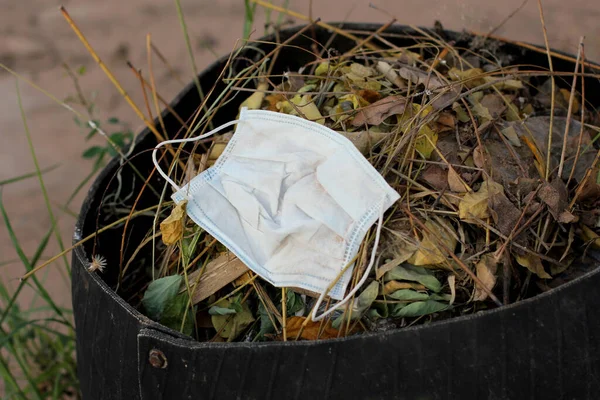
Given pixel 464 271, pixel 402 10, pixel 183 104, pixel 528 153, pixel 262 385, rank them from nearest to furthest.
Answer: pixel 262 385
pixel 464 271
pixel 528 153
pixel 183 104
pixel 402 10

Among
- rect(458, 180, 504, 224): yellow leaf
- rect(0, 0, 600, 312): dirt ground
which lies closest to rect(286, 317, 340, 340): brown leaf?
rect(458, 180, 504, 224): yellow leaf

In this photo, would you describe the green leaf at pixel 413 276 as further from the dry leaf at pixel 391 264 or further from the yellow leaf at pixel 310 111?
the yellow leaf at pixel 310 111

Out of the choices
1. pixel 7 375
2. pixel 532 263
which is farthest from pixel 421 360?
pixel 7 375

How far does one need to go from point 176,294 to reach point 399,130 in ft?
1.26

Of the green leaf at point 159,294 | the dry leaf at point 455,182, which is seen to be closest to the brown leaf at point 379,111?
the dry leaf at point 455,182

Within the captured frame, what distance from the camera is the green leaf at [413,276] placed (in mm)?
851

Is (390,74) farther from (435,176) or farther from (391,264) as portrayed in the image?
(391,264)

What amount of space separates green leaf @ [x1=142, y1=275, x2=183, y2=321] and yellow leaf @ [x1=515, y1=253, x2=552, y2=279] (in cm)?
45

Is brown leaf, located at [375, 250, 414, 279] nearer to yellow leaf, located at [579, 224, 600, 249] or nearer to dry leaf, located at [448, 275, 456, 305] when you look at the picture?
dry leaf, located at [448, 275, 456, 305]

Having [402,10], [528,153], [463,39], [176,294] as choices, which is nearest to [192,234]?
[176,294]

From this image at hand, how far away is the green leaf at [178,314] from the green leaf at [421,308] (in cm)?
29

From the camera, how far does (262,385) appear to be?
2.47 feet

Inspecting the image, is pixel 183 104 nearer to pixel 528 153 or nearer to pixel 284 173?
pixel 284 173

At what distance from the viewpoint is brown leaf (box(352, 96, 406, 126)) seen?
0.96 metres
